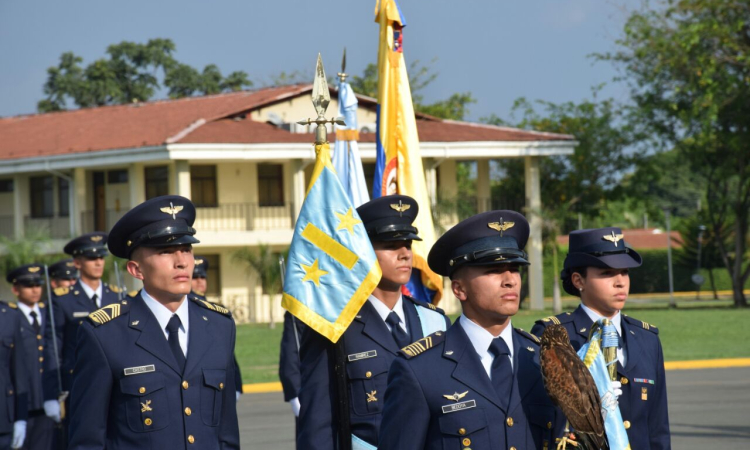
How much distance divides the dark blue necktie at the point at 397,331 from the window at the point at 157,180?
34.0 metres

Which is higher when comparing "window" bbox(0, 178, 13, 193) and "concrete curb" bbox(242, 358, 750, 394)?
"window" bbox(0, 178, 13, 193)

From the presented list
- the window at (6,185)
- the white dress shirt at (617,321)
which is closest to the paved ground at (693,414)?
the white dress shirt at (617,321)

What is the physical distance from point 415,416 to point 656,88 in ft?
122

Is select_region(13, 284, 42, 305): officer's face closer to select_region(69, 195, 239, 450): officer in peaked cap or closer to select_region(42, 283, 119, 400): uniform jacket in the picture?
select_region(42, 283, 119, 400): uniform jacket

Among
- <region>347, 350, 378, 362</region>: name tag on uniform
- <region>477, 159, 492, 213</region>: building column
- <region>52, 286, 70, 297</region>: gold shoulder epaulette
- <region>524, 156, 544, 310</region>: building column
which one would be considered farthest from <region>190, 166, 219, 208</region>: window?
<region>347, 350, 378, 362</region>: name tag on uniform

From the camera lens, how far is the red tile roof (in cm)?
3734

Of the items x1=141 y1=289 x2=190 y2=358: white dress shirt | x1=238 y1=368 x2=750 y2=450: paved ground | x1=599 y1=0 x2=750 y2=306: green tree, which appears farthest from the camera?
x1=599 y1=0 x2=750 y2=306: green tree

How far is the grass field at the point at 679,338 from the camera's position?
2102 centimetres

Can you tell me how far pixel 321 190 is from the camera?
6406 millimetres

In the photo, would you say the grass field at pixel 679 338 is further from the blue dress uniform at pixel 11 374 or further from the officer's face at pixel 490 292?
the officer's face at pixel 490 292

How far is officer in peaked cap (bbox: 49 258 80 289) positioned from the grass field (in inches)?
330

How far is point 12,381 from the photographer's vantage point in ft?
31.4

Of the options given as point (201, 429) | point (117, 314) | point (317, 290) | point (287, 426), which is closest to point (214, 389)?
point (201, 429)

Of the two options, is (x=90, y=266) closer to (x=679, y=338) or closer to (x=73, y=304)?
(x=73, y=304)
